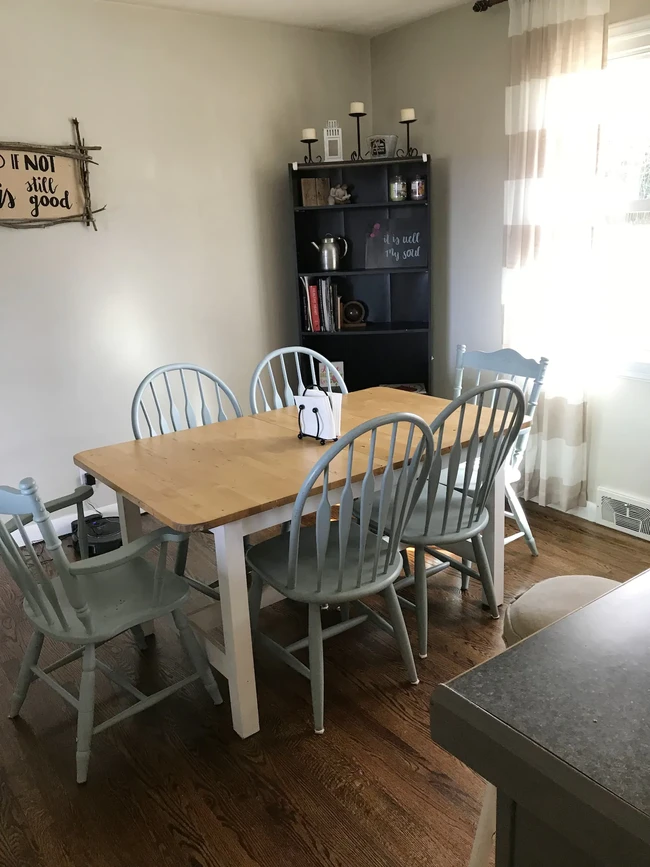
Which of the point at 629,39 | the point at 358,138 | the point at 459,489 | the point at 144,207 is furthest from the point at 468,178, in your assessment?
the point at 459,489

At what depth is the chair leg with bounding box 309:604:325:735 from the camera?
2.00 metres

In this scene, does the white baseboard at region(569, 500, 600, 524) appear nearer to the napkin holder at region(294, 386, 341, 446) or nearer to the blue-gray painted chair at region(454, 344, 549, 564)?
the blue-gray painted chair at region(454, 344, 549, 564)

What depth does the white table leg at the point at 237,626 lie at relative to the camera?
1.87 m

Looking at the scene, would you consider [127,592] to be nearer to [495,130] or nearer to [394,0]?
[495,130]

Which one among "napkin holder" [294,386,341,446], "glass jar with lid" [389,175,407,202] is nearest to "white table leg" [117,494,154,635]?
"napkin holder" [294,386,341,446]

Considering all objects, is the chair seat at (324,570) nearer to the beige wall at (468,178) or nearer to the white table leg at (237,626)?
the white table leg at (237,626)

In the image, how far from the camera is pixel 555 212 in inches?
123

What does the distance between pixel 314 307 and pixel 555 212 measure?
1.37 meters

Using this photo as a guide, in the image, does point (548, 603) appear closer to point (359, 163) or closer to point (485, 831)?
point (485, 831)

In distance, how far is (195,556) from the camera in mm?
3207

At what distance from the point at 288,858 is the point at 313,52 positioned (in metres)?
3.87

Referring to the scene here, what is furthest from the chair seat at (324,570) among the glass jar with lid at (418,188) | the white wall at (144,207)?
the glass jar with lid at (418,188)

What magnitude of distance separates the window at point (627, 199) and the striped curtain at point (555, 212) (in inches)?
3.1

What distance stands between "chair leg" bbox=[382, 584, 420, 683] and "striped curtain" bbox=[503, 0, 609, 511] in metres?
1.52
